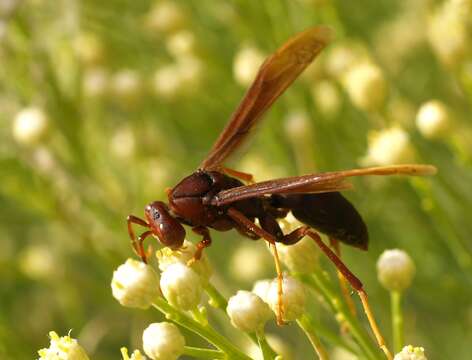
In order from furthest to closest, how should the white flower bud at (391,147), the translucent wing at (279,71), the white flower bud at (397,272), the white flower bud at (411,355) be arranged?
Result: the white flower bud at (391,147) < the translucent wing at (279,71) < the white flower bud at (397,272) < the white flower bud at (411,355)

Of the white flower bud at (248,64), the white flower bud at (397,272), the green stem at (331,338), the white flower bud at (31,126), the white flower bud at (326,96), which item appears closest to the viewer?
the green stem at (331,338)

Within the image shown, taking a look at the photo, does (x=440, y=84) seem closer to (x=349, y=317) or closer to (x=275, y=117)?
(x=275, y=117)

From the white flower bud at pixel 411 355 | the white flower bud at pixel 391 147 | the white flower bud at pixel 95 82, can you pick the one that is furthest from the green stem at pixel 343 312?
the white flower bud at pixel 95 82

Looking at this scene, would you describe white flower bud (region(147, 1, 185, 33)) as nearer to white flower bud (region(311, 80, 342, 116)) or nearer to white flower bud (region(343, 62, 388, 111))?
white flower bud (region(311, 80, 342, 116))

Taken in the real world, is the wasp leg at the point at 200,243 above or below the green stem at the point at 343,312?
above

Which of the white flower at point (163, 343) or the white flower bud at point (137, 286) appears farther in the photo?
the white flower bud at point (137, 286)

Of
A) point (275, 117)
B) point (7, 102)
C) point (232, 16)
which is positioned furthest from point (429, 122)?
point (7, 102)

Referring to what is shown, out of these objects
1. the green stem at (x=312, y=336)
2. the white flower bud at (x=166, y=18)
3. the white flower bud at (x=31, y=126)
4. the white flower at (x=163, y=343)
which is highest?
the white flower bud at (x=166, y=18)

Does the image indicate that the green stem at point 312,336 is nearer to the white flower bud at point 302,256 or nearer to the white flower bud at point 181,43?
the white flower bud at point 302,256
